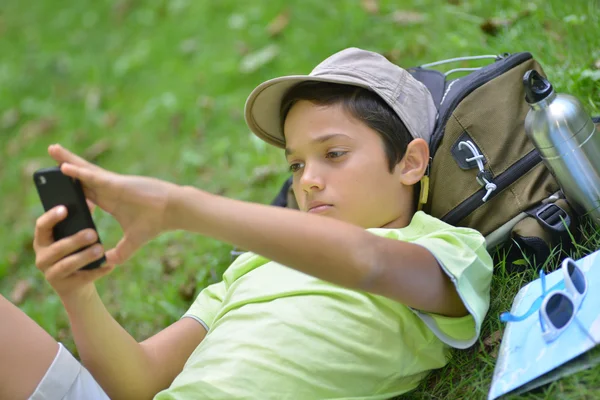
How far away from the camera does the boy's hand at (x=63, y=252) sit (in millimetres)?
1780

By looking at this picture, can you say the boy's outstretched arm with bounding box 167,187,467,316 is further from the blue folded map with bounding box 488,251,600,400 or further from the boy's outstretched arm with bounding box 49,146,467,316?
the blue folded map with bounding box 488,251,600,400

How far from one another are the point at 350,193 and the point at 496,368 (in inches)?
27.6

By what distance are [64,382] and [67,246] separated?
515 millimetres

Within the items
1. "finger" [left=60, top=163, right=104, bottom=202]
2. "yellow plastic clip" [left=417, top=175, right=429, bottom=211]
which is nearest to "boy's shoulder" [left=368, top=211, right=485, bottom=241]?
"yellow plastic clip" [left=417, top=175, right=429, bottom=211]

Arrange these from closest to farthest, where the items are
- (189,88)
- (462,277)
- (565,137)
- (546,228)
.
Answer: (462,277), (565,137), (546,228), (189,88)

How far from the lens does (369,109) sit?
246cm

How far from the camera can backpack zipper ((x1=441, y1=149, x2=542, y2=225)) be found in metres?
2.43

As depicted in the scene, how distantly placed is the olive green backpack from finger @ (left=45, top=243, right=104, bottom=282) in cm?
120

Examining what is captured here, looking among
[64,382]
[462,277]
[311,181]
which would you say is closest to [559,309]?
[462,277]

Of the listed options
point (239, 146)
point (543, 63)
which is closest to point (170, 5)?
point (239, 146)

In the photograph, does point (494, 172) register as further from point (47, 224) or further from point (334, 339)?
point (47, 224)

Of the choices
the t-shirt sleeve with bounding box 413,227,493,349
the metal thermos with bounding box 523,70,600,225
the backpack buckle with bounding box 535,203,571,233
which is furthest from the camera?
the backpack buckle with bounding box 535,203,571,233

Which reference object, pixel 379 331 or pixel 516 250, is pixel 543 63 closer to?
pixel 516 250

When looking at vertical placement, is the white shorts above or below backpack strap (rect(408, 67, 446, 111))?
below
